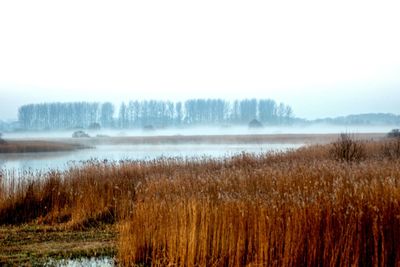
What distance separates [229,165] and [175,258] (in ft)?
29.6

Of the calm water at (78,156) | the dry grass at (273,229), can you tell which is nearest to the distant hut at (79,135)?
the calm water at (78,156)

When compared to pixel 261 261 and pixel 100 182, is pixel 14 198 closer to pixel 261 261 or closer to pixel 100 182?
pixel 100 182

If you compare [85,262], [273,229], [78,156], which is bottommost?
[78,156]

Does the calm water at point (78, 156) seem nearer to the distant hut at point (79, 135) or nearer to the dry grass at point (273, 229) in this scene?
the dry grass at point (273, 229)

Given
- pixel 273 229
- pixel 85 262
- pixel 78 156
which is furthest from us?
pixel 78 156

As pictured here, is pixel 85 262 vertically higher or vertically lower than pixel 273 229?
lower

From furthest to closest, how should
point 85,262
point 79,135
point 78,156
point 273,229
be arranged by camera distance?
1. point 79,135
2. point 78,156
3. point 85,262
4. point 273,229

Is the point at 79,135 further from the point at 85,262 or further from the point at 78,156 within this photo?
the point at 85,262

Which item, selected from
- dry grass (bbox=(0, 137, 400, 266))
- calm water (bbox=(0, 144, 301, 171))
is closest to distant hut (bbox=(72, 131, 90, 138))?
calm water (bbox=(0, 144, 301, 171))

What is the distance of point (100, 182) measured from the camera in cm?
1112

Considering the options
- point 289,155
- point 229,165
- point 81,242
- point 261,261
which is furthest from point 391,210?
point 289,155

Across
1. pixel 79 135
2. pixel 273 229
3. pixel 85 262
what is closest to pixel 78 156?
pixel 85 262

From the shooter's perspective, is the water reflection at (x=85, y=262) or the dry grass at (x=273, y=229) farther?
the water reflection at (x=85, y=262)

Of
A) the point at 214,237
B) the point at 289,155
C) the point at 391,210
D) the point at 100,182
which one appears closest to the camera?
the point at 391,210
